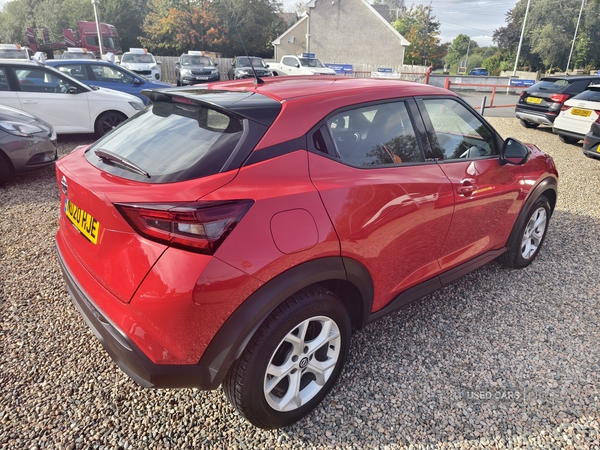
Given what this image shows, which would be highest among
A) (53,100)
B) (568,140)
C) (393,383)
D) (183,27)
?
(183,27)

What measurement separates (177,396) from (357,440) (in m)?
1.02

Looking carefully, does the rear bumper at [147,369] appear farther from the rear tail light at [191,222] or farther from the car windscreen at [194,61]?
the car windscreen at [194,61]

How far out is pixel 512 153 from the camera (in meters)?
3.05

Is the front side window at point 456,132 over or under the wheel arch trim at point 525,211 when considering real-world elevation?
over

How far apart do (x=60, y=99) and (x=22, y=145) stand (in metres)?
2.82

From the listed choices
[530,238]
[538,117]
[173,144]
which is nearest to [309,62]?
[538,117]

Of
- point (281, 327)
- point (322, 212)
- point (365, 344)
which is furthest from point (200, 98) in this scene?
point (365, 344)

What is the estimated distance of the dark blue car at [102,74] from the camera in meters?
9.63

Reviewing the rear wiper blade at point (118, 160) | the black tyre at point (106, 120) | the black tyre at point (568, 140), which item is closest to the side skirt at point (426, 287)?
the rear wiper blade at point (118, 160)

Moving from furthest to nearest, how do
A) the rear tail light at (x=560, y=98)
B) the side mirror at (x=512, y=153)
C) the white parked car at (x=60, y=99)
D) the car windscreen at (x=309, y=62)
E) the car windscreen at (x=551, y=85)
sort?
the car windscreen at (x=309, y=62) < the car windscreen at (x=551, y=85) < the rear tail light at (x=560, y=98) < the white parked car at (x=60, y=99) < the side mirror at (x=512, y=153)

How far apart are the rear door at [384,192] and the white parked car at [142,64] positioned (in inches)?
767

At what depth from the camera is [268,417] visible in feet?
6.56

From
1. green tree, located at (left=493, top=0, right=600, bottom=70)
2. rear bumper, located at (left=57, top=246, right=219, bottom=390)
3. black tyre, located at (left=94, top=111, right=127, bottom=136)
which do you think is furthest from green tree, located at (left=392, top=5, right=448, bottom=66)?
rear bumper, located at (left=57, top=246, right=219, bottom=390)

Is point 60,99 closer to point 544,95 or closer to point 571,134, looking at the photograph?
point 571,134
